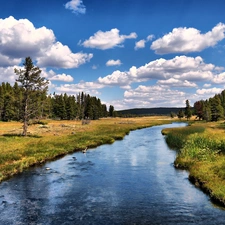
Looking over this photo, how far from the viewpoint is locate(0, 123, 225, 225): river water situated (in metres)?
16.3

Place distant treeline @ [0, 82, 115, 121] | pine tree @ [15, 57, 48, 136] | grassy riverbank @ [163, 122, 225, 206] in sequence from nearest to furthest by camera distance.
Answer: grassy riverbank @ [163, 122, 225, 206]
pine tree @ [15, 57, 48, 136]
distant treeline @ [0, 82, 115, 121]

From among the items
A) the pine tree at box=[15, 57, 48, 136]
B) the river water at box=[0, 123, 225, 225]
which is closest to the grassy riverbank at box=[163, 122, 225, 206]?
the river water at box=[0, 123, 225, 225]

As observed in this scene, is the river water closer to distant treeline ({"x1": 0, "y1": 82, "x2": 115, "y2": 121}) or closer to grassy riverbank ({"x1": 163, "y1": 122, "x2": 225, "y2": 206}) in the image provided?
grassy riverbank ({"x1": 163, "y1": 122, "x2": 225, "y2": 206})

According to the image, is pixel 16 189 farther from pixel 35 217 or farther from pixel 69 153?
pixel 69 153

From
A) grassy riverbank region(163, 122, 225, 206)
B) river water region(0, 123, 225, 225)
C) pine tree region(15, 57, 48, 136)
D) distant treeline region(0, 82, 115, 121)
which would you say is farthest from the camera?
distant treeline region(0, 82, 115, 121)

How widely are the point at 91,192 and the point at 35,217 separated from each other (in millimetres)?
5935

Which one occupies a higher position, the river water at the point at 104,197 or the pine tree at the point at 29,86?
the pine tree at the point at 29,86

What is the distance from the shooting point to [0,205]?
18.4 meters

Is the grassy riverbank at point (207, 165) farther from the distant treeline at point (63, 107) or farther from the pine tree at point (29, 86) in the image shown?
the distant treeline at point (63, 107)

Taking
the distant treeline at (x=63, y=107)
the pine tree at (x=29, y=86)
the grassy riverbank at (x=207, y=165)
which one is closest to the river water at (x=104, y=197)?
the grassy riverbank at (x=207, y=165)

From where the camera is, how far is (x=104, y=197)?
20.4m

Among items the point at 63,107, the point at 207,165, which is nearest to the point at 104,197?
the point at 207,165

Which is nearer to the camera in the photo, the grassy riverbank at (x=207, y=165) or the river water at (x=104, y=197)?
the river water at (x=104, y=197)

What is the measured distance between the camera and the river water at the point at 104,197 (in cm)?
1631
